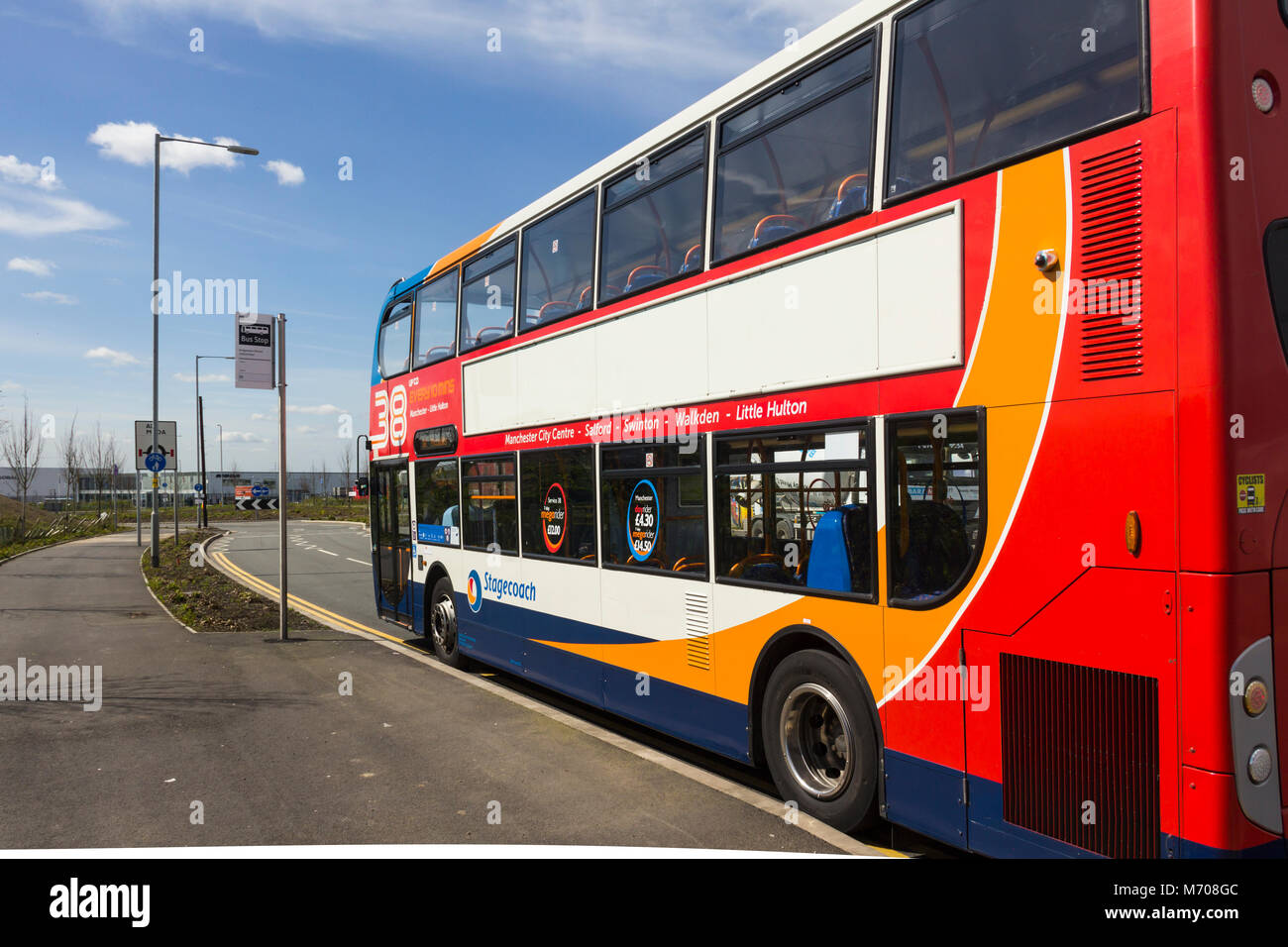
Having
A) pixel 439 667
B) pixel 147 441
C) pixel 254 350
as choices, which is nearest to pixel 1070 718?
pixel 439 667

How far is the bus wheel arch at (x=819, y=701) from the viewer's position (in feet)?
16.0

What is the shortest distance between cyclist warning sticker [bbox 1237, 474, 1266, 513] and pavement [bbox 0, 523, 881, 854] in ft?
8.86

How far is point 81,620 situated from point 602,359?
10.9m

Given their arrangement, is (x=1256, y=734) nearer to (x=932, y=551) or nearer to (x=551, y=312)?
(x=932, y=551)

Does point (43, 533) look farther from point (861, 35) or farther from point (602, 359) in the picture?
point (861, 35)

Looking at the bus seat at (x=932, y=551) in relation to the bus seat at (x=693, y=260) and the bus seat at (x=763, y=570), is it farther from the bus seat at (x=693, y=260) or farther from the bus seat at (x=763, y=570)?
the bus seat at (x=693, y=260)

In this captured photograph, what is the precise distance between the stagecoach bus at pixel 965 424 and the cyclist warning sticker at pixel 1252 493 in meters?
0.01

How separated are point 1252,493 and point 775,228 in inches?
120

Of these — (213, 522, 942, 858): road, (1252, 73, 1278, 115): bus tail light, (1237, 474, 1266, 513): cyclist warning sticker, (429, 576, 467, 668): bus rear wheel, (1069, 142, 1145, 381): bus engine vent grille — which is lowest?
(213, 522, 942, 858): road

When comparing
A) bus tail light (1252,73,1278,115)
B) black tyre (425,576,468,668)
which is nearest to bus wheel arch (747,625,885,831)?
bus tail light (1252,73,1278,115)

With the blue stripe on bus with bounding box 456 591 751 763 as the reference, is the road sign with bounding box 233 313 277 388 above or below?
above

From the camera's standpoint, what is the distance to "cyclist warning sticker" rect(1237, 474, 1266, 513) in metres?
3.35

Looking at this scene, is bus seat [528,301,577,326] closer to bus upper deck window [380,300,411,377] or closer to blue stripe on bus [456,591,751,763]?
blue stripe on bus [456,591,751,763]

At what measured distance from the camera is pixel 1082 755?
375 centimetres
